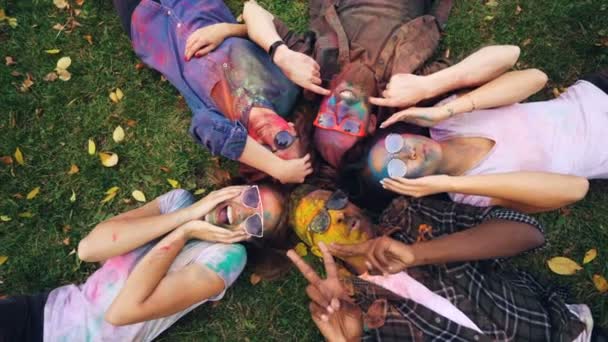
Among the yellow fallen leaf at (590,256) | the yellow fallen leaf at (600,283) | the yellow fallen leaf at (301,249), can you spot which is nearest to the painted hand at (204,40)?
the yellow fallen leaf at (301,249)

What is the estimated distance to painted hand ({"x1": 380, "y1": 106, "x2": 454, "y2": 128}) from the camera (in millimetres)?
3182

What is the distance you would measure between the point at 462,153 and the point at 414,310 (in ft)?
3.44

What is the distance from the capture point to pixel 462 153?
127 inches

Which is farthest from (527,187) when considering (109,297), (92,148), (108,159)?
(92,148)

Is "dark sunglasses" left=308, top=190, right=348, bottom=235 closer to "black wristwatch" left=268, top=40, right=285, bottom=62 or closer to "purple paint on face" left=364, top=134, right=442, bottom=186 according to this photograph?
"purple paint on face" left=364, top=134, right=442, bottom=186

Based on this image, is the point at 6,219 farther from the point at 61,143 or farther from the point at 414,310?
the point at 414,310

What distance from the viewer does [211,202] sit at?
10.9ft

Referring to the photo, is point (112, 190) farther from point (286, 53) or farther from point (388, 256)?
point (388, 256)

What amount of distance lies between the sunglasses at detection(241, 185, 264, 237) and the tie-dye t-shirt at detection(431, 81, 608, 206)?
50.8 inches

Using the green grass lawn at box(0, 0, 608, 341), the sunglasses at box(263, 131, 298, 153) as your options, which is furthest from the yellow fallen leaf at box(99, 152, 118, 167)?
the sunglasses at box(263, 131, 298, 153)

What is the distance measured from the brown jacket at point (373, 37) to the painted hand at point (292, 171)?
0.67 metres

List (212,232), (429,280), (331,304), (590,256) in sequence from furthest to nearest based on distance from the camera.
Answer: (590,256) → (212,232) → (429,280) → (331,304)

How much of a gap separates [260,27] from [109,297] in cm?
217

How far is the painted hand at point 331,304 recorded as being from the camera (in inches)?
114
